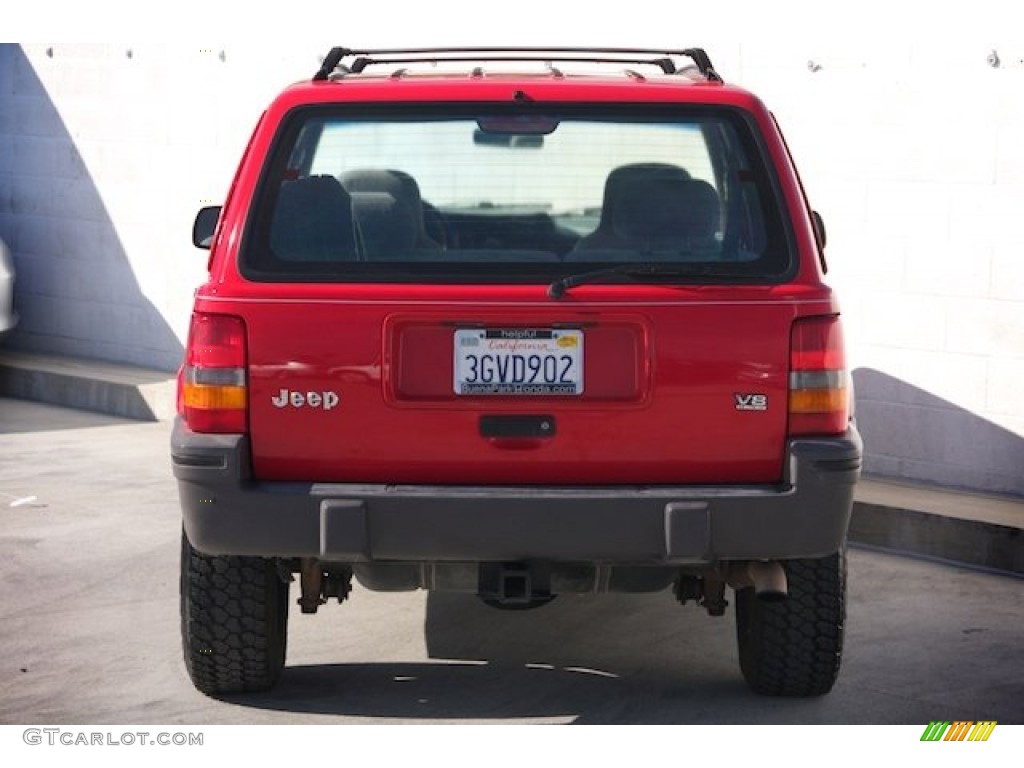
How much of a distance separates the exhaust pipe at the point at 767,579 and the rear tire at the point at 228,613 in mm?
1346

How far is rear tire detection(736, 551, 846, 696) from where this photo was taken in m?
5.81

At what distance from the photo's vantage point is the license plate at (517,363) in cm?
530

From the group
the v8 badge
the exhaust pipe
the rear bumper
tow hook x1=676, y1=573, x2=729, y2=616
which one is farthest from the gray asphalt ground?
the v8 badge

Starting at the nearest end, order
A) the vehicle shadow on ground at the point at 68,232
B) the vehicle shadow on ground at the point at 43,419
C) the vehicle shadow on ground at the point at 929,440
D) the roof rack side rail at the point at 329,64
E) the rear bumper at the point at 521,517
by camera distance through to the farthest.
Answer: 1. the rear bumper at the point at 521,517
2. the roof rack side rail at the point at 329,64
3. the vehicle shadow on ground at the point at 929,440
4. the vehicle shadow on ground at the point at 43,419
5. the vehicle shadow on ground at the point at 68,232

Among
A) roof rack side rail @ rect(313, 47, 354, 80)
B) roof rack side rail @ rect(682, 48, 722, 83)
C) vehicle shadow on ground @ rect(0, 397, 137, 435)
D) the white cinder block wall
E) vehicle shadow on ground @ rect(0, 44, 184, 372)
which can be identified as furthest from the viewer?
vehicle shadow on ground @ rect(0, 44, 184, 372)

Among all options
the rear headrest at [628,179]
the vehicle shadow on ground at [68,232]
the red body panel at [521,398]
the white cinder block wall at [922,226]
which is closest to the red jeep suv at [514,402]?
the red body panel at [521,398]

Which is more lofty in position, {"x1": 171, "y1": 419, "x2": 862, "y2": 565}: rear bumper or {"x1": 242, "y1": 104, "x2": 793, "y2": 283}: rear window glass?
{"x1": 242, "y1": 104, "x2": 793, "y2": 283}: rear window glass

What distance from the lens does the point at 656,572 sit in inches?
222

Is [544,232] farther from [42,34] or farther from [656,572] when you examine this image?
[42,34]

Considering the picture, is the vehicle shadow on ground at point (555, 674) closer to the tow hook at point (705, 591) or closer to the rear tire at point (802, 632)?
the rear tire at point (802, 632)

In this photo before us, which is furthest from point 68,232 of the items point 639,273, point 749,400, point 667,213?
point 749,400

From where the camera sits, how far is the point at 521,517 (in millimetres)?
5273

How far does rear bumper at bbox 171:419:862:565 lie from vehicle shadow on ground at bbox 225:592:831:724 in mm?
728

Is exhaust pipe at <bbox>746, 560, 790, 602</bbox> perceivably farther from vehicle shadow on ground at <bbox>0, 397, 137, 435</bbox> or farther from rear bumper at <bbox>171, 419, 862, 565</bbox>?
vehicle shadow on ground at <bbox>0, 397, 137, 435</bbox>
